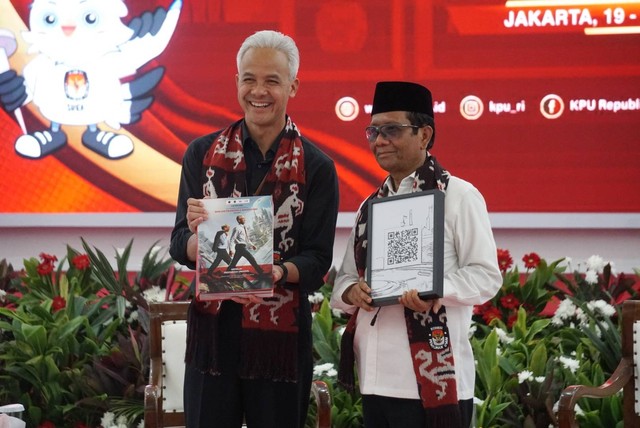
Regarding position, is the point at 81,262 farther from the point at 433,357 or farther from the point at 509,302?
the point at 433,357

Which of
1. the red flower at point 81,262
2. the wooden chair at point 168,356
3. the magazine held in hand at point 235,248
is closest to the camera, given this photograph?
the magazine held in hand at point 235,248

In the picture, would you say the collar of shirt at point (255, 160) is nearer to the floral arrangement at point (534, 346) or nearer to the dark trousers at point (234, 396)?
the dark trousers at point (234, 396)

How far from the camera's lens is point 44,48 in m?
5.87

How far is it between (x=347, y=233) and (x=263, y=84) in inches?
130

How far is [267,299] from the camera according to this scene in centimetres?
263

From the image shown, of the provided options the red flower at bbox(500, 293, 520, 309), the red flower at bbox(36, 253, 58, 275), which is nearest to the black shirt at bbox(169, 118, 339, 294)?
the red flower at bbox(500, 293, 520, 309)

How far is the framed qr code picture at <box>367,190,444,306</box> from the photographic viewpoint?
259 cm

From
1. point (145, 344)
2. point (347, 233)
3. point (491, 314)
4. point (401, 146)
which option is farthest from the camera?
point (347, 233)

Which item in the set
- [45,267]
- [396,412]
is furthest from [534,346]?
[45,267]

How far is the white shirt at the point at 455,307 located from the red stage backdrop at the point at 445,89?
3013mm

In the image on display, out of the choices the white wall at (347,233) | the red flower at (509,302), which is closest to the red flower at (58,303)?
the white wall at (347,233)

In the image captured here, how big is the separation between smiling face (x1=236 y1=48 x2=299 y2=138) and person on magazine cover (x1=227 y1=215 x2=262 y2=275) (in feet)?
1.05

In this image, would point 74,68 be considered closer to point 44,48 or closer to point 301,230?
point 44,48

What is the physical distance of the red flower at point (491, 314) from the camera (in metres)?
4.59
